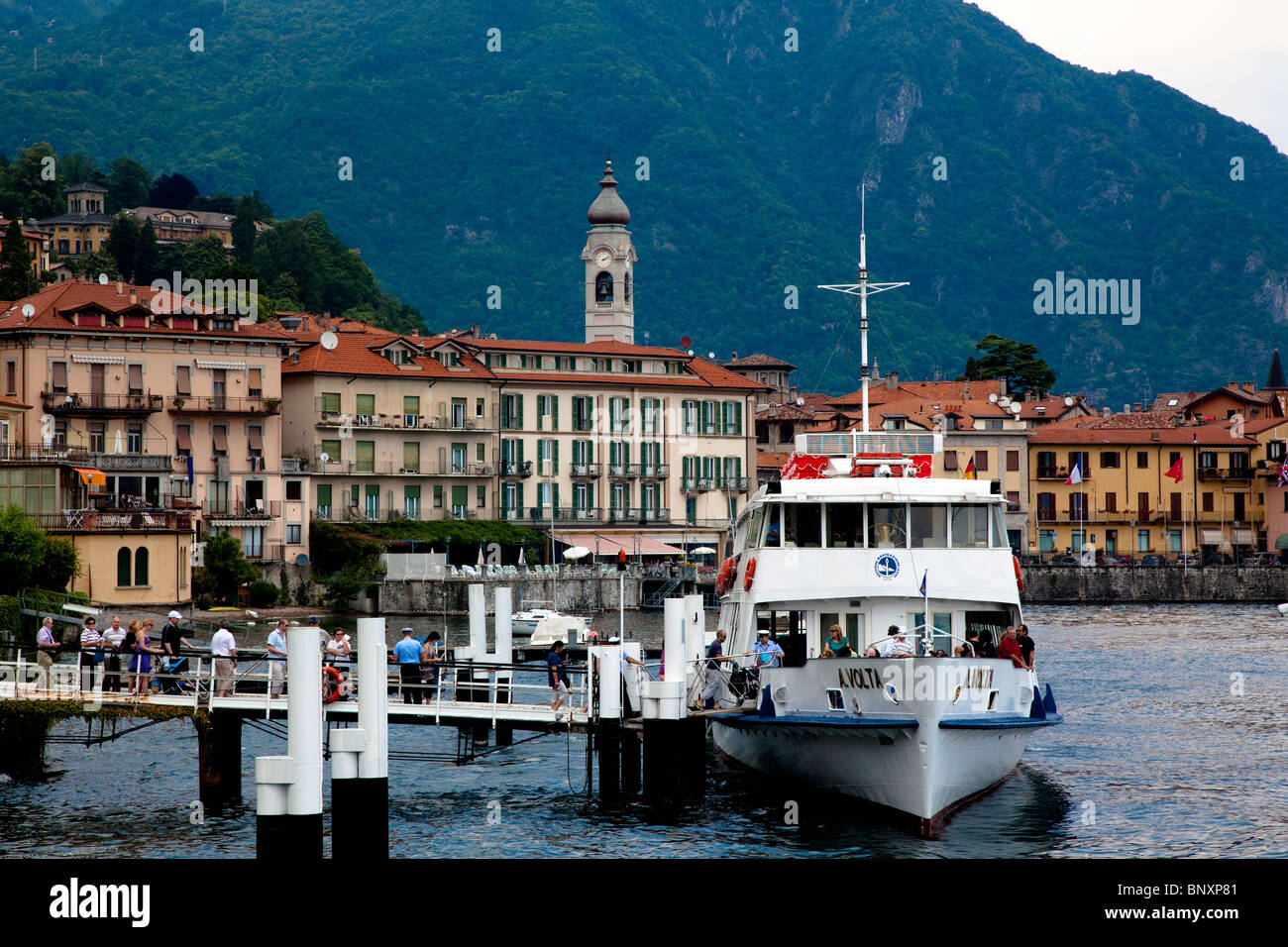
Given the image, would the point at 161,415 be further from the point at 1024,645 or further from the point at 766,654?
the point at 1024,645

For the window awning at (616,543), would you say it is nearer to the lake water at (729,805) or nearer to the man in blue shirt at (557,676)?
the lake water at (729,805)

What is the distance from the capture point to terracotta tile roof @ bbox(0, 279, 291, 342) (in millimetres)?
90625

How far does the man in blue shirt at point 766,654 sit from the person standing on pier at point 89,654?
39.9 feet

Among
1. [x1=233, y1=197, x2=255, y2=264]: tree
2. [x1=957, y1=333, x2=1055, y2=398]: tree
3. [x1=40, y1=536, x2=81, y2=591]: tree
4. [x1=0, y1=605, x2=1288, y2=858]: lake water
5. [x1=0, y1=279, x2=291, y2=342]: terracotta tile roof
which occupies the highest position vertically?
[x1=233, y1=197, x2=255, y2=264]: tree

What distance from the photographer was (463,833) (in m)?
Result: 33.4

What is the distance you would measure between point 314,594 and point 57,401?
15.3 m

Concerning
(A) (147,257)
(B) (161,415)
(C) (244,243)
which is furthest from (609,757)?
(C) (244,243)

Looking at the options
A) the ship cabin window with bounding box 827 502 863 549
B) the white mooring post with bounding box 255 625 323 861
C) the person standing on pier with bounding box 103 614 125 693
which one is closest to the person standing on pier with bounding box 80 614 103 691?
the person standing on pier with bounding box 103 614 125 693

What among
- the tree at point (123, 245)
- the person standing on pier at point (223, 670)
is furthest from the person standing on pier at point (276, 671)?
the tree at point (123, 245)

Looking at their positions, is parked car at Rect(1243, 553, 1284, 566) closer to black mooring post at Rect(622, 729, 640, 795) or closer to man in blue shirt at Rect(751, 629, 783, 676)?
man in blue shirt at Rect(751, 629, 783, 676)

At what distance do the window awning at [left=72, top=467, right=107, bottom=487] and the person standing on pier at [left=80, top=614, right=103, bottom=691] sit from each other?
4533cm

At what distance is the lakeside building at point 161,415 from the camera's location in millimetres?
85375
